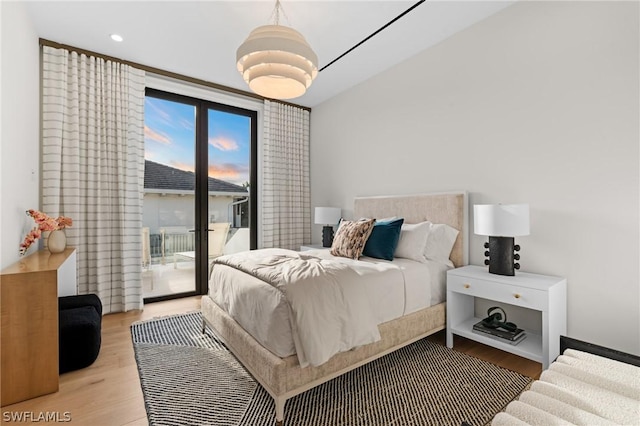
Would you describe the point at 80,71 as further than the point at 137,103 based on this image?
No

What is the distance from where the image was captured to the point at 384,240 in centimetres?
279

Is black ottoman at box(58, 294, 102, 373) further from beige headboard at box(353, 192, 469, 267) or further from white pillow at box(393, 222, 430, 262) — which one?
beige headboard at box(353, 192, 469, 267)

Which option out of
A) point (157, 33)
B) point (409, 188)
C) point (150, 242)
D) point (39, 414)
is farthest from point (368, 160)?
point (39, 414)

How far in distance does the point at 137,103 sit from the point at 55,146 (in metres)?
0.93


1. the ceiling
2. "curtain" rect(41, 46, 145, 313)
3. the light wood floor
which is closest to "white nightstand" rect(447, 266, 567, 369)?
the light wood floor

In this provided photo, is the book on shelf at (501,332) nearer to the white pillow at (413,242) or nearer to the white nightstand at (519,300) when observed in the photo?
the white nightstand at (519,300)

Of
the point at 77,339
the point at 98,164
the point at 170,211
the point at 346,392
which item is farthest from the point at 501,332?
the point at 98,164

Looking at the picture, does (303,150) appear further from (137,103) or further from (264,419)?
(264,419)

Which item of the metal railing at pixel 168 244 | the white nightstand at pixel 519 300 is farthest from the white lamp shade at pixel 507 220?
the metal railing at pixel 168 244

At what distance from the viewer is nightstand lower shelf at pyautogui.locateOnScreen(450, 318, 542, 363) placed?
6.73 feet

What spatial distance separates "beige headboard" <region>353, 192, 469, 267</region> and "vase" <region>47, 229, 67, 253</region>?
10.1ft

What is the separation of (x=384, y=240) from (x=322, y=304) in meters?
1.24

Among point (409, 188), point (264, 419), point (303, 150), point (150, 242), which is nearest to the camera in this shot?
point (264, 419)

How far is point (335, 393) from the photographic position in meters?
1.85
